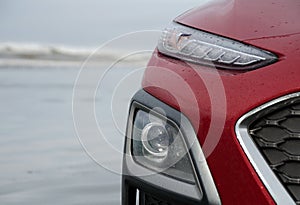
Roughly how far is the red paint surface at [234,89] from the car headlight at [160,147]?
0.08 meters

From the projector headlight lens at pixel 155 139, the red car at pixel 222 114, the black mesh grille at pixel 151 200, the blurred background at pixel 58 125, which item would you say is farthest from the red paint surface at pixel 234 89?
the blurred background at pixel 58 125

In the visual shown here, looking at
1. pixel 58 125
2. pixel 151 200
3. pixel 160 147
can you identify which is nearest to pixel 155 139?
pixel 160 147

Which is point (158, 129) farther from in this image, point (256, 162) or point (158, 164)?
point (256, 162)

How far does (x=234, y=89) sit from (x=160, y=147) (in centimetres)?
35

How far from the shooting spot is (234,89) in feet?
8.44

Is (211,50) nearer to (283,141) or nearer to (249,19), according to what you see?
(249,19)

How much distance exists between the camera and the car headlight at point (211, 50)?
2.63 meters

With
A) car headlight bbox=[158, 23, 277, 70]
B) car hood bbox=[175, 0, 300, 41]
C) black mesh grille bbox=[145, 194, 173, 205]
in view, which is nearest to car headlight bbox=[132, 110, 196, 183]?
black mesh grille bbox=[145, 194, 173, 205]

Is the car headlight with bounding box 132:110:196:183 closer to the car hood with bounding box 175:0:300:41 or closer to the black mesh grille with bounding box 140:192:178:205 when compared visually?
the black mesh grille with bounding box 140:192:178:205

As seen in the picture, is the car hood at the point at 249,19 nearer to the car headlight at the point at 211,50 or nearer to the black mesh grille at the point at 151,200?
the car headlight at the point at 211,50

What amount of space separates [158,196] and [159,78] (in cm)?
40

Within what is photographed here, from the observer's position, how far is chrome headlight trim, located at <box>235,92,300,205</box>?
97.3 inches

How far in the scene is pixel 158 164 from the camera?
9.00 feet

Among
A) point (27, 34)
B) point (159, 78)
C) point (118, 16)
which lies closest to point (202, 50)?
point (159, 78)
